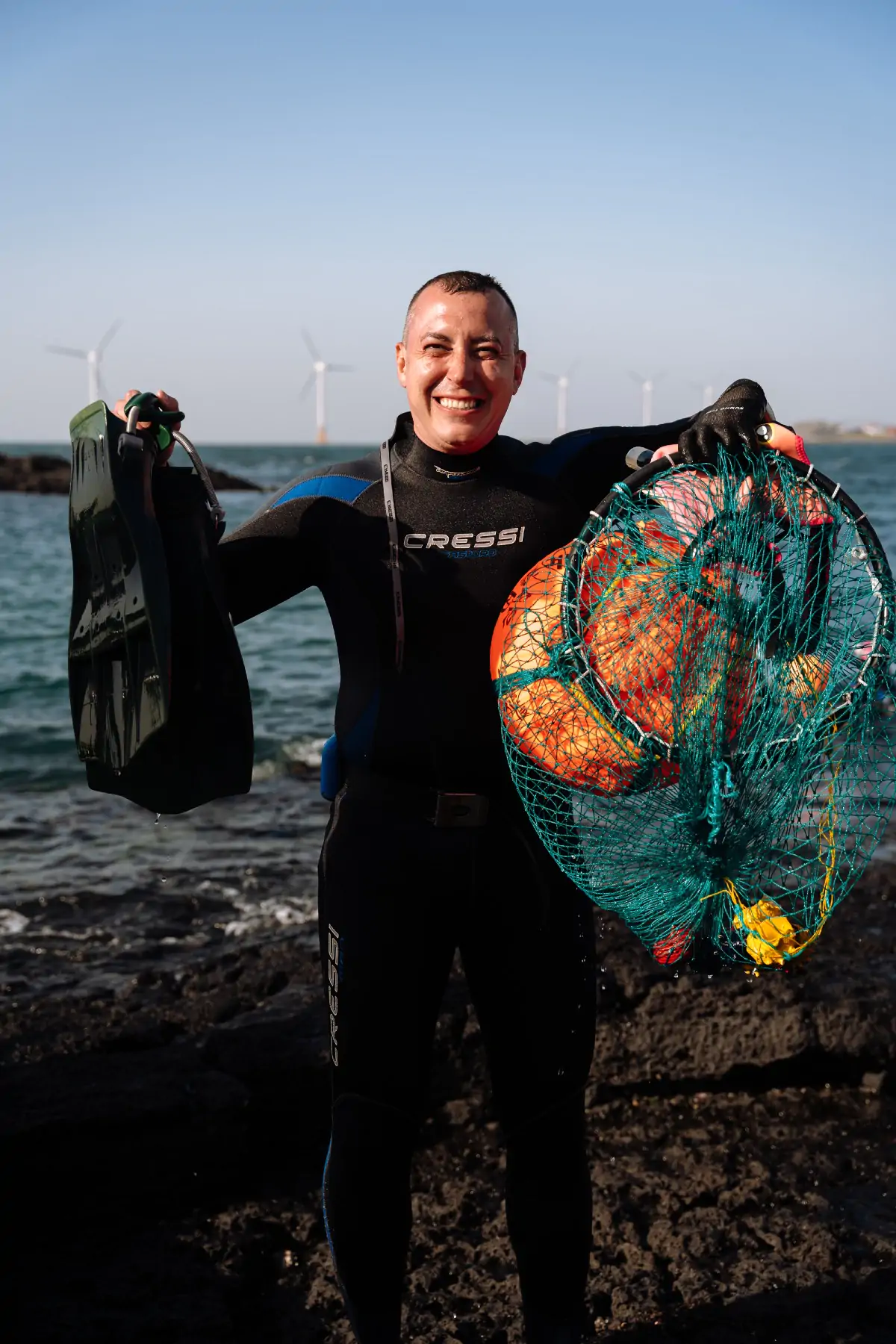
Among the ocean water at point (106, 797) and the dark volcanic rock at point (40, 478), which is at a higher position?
the dark volcanic rock at point (40, 478)

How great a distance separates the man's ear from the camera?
9.70 feet

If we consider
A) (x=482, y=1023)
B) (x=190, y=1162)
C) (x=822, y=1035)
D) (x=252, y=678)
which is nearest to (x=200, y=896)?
(x=190, y=1162)

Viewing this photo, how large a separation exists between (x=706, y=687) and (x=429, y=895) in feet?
2.70

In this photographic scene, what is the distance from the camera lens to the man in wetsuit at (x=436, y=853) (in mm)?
2803

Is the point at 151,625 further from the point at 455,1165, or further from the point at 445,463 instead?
the point at 455,1165

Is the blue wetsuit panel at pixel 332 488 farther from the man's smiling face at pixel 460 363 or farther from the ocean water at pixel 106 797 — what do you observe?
the ocean water at pixel 106 797

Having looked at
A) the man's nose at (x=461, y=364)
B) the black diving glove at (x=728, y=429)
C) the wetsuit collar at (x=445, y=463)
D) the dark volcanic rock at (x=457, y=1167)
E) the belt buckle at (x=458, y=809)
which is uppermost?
the man's nose at (x=461, y=364)

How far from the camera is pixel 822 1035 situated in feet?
14.5

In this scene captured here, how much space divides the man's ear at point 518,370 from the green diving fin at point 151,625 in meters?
0.77

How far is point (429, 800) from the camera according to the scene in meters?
2.84

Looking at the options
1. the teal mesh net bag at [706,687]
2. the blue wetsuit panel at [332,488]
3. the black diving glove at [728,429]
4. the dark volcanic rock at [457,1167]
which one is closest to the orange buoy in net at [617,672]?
the teal mesh net bag at [706,687]

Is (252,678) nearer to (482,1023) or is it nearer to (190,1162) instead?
(190,1162)

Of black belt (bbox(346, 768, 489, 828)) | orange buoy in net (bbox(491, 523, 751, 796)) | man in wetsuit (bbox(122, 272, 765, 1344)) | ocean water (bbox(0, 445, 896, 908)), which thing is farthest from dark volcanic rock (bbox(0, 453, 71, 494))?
orange buoy in net (bbox(491, 523, 751, 796))

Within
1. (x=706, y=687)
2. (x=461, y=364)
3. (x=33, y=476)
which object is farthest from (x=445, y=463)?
(x=33, y=476)
